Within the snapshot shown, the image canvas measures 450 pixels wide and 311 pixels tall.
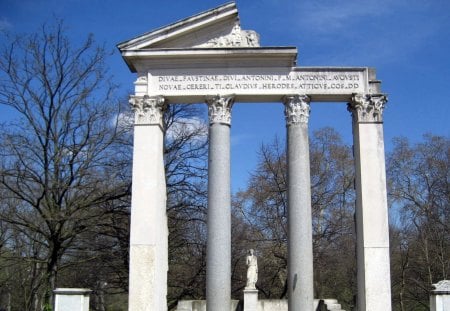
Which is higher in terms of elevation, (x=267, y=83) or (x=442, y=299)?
(x=267, y=83)

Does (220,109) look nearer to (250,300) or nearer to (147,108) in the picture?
(147,108)

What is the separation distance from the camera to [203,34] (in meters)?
20.0

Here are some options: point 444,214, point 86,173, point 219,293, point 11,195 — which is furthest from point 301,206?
point 444,214

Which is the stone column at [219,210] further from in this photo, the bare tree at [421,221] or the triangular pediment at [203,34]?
the bare tree at [421,221]

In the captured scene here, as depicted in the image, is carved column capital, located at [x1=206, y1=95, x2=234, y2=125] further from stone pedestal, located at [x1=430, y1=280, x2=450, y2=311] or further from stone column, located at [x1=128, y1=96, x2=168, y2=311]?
stone pedestal, located at [x1=430, y1=280, x2=450, y2=311]

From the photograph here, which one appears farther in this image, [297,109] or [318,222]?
[318,222]

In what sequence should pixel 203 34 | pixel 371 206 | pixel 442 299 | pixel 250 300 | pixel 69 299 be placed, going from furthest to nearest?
pixel 250 300, pixel 203 34, pixel 371 206, pixel 69 299, pixel 442 299

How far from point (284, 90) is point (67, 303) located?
9.94 meters

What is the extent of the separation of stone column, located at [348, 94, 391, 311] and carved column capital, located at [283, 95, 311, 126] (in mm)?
1631

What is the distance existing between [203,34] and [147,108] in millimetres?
3230

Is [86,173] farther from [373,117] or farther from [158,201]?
[373,117]

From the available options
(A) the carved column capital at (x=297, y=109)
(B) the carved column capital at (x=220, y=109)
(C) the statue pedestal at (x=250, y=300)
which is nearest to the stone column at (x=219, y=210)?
(B) the carved column capital at (x=220, y=109)

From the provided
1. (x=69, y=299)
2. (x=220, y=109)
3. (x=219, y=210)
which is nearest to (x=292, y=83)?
(x=220, y=109)

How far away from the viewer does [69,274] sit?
3434 cm
